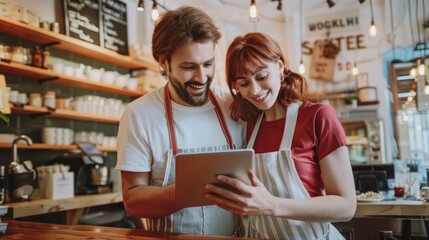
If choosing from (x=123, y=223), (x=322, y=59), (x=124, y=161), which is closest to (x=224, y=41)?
(x=322, y=59)

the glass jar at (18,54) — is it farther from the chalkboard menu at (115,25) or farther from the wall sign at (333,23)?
the wall sign at (333,23)

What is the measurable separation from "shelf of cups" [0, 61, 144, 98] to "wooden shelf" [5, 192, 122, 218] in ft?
3.58

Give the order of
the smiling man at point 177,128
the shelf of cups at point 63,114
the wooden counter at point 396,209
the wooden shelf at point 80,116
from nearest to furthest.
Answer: the smiling man at point 177,128
the wooden counter at point 396,209
the shelf of cups at point 63,114
the wooden shelf at point 80,116

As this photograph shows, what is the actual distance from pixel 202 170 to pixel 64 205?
2.18 m

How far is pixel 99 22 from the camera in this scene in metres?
4.41

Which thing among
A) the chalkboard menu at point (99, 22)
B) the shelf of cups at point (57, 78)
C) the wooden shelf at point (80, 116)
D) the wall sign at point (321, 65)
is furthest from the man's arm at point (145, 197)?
the wall sign at point (321, 65)

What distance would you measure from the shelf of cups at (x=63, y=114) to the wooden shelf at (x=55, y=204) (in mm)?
812

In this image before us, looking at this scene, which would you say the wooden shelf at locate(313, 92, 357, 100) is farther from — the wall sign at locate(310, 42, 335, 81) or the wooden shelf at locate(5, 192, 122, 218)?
the wooden shelf at locate(5, 192, 122, 218)

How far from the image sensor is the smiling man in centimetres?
167

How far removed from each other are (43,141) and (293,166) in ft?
9.71

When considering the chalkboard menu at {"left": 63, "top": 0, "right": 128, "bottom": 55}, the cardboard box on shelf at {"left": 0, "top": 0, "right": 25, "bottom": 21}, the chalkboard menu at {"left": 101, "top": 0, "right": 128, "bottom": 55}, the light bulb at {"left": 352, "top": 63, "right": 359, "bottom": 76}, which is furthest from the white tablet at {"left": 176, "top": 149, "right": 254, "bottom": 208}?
the light bulb at {"left": 352, "top": 63, "right": 359, "bottom": 76}

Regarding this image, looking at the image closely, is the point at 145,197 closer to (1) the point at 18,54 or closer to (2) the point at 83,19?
(1) the point at 18,54

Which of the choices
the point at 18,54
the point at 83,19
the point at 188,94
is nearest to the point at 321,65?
the point at 83,19

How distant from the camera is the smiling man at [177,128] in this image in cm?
167
